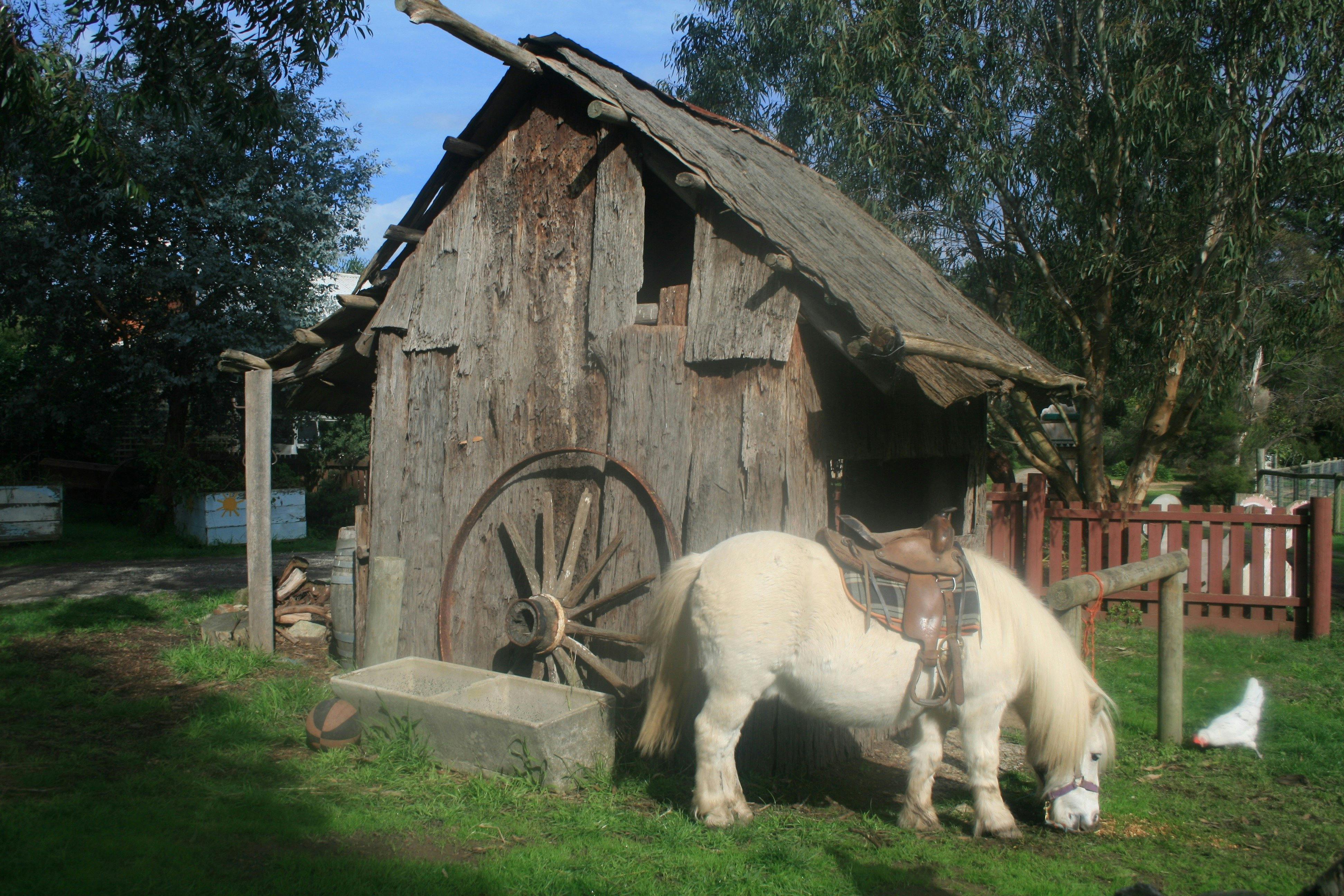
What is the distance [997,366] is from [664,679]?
8.21 ft

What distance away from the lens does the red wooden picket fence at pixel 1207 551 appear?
891 cm

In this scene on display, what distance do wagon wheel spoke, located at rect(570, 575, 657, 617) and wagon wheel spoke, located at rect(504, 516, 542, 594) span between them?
1.05ft

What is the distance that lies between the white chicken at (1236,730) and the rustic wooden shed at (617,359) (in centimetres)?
199

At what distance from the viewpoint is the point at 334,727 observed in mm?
5285

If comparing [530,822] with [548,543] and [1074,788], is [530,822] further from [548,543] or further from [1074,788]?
[1074,788]

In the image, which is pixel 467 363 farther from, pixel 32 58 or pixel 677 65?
pixel 677 65

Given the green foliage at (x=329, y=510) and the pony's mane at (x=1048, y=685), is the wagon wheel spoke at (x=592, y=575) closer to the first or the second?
the pony's mane at (x=1048, y=685)

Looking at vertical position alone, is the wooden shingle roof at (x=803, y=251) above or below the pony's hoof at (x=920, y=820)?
above

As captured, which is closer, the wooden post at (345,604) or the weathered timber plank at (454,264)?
the weathered timber plank at (454,264)

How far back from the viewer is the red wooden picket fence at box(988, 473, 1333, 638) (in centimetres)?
891

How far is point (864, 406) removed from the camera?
5832mm

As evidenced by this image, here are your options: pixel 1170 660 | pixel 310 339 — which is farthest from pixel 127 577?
pixel 1170 660

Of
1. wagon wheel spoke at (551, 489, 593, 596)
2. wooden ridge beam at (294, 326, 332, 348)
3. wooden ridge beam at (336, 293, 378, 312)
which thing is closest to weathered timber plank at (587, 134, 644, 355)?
wagon wheel spoke at (551, 489, 593, 596)

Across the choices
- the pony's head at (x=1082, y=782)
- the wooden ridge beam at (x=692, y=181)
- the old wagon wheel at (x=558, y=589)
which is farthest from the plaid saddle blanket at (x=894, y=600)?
the wooden ridge beam at (x=692, y=181)
